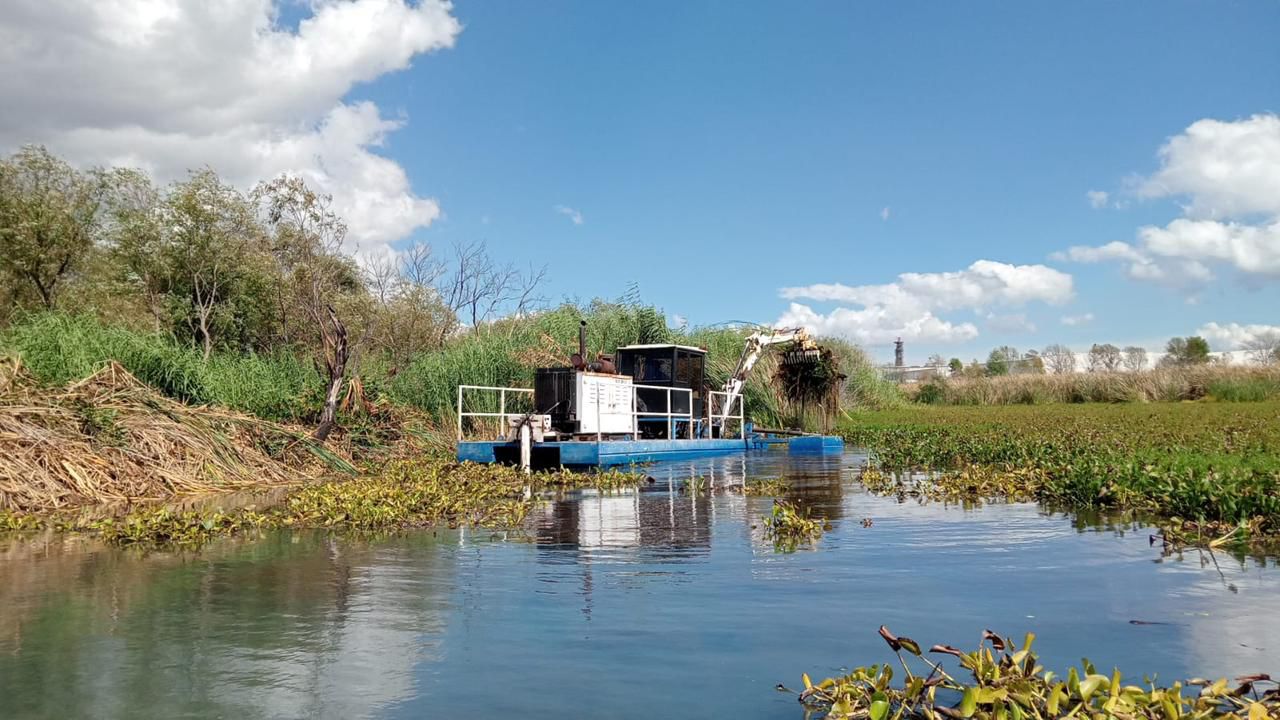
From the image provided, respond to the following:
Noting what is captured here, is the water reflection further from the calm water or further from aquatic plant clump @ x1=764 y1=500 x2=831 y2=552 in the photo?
aquatic plant clump @ x1=764 y1=500 x2=831 y2=552

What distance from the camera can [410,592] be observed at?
5965 mm

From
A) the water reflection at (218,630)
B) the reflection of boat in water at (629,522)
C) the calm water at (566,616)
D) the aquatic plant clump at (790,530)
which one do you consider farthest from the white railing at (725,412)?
the water reflection at (218,630)

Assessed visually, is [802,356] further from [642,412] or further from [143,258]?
[143,258]

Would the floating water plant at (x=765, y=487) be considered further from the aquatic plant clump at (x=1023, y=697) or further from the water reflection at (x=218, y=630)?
the aquatic plant clump at (x=1023, y=697)

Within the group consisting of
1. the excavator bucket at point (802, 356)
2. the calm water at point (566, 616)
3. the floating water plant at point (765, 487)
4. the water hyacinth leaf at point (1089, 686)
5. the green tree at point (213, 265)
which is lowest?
the calm water at point (566, 616)

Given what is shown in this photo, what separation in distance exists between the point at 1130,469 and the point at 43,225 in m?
30.2

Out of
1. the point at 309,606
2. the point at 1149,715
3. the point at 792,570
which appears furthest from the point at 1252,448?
the point at 309,606

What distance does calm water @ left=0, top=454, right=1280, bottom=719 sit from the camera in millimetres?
4000

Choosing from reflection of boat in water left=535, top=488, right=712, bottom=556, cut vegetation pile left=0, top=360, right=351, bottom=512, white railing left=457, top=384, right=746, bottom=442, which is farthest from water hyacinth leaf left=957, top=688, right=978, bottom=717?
white railing left=457, top=384, right=746, bottom=442

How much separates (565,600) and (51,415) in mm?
9937

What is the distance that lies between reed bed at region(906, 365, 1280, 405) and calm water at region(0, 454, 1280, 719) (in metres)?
38.8

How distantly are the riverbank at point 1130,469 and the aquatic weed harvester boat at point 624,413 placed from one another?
3.39 m

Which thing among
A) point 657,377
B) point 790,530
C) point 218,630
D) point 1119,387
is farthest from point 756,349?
point 1119,387

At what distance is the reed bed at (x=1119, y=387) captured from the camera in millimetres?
39969
